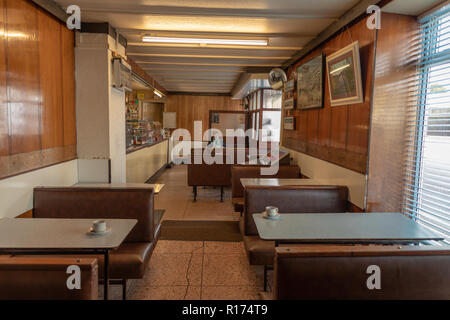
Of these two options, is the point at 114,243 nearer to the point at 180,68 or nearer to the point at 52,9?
the point at 52,9

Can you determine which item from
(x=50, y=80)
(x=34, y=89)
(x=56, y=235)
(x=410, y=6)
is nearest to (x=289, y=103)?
(x=410, y=6)

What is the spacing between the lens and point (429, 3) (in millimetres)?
2619

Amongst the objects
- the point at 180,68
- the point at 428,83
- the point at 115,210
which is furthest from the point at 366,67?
the point at 180,68

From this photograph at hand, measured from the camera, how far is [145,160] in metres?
7.05

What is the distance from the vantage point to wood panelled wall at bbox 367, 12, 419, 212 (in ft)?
9.41

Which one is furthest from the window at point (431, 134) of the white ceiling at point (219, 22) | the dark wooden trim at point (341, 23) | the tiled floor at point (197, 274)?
the tiled floor at point (197, 274)

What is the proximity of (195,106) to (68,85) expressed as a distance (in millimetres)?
9290

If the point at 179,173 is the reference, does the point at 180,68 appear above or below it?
above

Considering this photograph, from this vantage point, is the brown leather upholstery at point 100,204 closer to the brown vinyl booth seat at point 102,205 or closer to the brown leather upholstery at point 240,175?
the brown vinyl booth seat at point 102,205

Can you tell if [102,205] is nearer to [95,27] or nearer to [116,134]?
[116,134]

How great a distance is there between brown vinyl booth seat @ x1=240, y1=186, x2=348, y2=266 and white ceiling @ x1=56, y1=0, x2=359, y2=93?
1.95 meters

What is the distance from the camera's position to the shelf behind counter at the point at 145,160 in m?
5.71

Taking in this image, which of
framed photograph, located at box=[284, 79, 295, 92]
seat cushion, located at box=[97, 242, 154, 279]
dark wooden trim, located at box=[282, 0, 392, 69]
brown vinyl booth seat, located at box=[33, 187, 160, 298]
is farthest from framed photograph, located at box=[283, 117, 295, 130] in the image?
seat cushion, located at box=[97, 242, 154, 279]
